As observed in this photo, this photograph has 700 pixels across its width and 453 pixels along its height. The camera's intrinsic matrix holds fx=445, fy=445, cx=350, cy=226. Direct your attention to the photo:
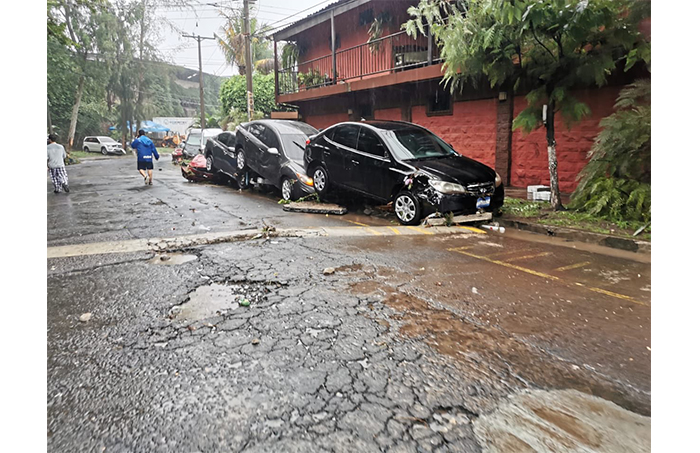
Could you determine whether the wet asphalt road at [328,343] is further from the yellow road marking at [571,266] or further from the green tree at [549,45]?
the green tree at [549,45]

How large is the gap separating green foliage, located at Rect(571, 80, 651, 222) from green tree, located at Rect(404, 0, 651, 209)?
0.61 metres

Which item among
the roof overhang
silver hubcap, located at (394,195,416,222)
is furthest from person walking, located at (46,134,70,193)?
silver hubcap, located at (394,195,416,222)

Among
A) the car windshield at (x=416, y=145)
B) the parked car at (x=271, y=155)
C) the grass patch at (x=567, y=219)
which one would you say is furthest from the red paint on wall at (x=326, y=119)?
the grass patch at (x=567, y=219)

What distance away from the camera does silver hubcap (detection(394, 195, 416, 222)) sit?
7980 mm

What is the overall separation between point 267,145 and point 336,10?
718cm

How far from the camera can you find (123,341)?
3285 millimetres

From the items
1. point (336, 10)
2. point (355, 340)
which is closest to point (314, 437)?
point (355, 340)

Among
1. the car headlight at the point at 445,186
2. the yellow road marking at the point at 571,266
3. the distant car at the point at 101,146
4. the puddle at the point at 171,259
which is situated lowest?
the yellow road marking at the point at 571,266

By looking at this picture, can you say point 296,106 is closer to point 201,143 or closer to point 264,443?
point 201,143

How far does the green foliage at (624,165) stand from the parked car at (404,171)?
5.48ft

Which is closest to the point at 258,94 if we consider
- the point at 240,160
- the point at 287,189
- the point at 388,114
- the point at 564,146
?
the point at 388,114

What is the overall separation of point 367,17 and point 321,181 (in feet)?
32.2

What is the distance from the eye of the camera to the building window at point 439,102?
13.6 metres

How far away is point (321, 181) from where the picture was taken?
996 cm
